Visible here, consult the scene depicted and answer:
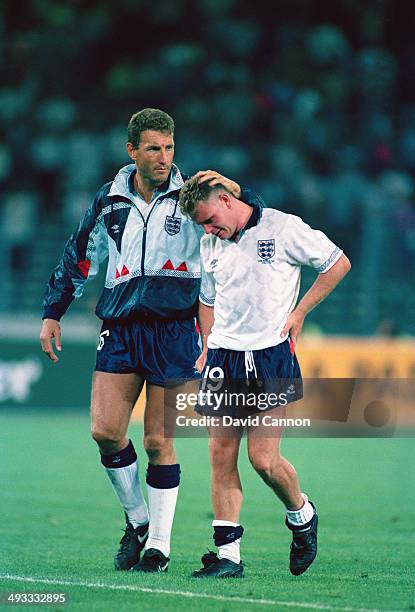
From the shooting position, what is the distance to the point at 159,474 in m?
6.71

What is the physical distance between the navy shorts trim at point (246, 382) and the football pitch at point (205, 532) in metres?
0.85

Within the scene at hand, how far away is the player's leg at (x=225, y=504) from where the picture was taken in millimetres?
6273

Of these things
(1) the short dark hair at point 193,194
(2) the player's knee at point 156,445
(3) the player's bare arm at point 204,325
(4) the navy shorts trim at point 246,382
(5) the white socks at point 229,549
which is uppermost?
(1) the short dark hair at point 193,194

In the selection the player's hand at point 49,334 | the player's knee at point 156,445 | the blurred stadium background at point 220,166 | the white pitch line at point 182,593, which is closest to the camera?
the white pitch line at point 182,593

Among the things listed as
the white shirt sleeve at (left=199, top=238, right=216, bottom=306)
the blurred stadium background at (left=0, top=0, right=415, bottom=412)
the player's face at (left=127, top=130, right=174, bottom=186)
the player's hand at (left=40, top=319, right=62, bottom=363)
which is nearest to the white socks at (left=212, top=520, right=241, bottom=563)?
the white shirt sleeve at (left=199, top=238, right=216, bottom=306)

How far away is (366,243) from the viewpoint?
1664 cm

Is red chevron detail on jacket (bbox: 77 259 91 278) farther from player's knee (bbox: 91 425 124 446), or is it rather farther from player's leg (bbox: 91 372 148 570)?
player's knee (bbox: 91 425 124 446)

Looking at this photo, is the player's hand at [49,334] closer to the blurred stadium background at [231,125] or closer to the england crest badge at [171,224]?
the england crest badge at [171,224]

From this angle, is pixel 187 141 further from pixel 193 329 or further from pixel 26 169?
pixel 193 329

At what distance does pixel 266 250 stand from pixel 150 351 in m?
0.89

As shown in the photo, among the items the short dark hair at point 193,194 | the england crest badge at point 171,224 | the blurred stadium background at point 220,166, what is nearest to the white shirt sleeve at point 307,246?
the short dark hair at point 193,194

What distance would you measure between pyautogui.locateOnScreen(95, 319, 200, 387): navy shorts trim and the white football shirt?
1.52ft

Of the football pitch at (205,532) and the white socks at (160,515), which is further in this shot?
the white socks at (160,515)

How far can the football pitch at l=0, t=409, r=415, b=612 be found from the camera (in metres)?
5.80
